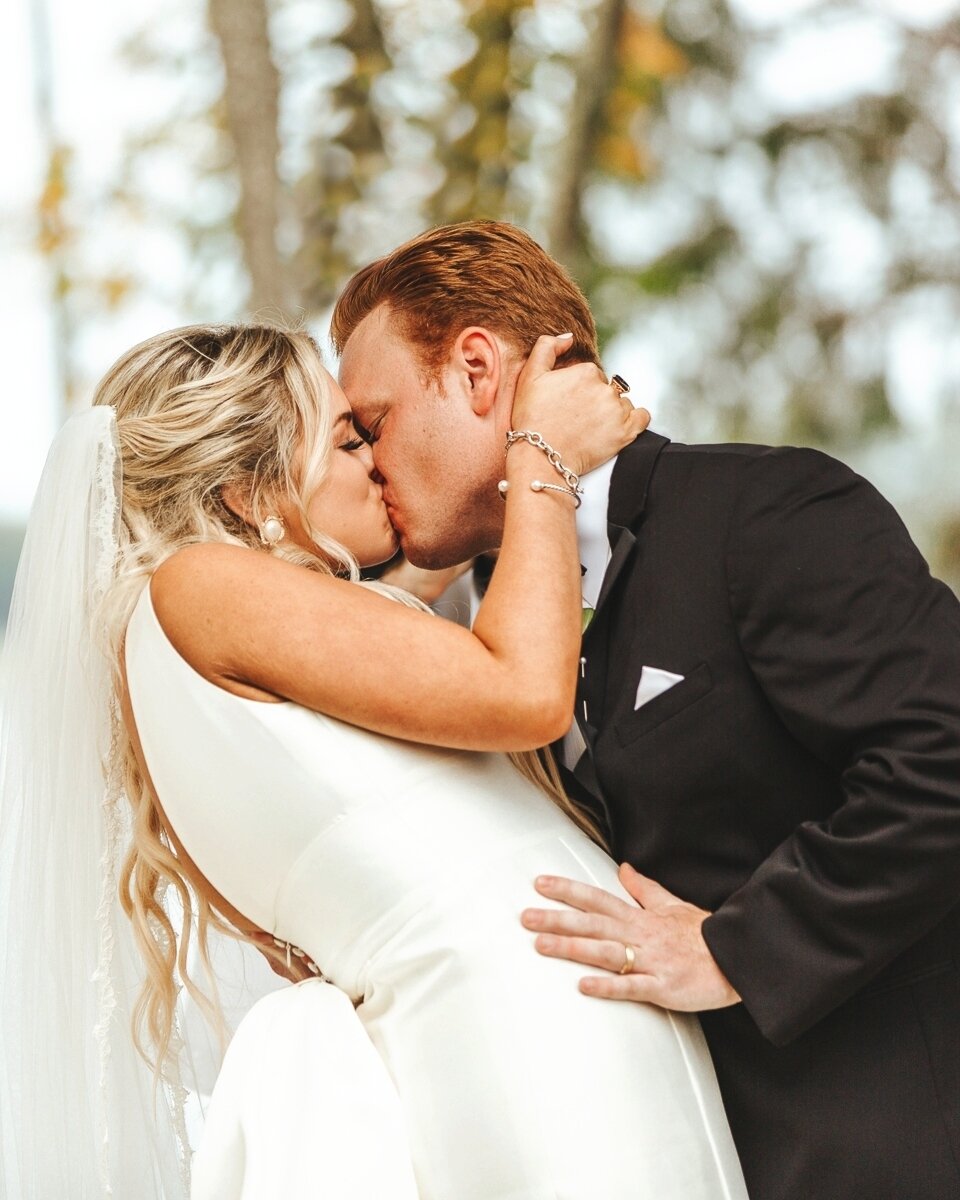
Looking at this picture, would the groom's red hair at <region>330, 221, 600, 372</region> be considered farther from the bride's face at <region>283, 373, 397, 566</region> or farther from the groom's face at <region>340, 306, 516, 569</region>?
the bride's face at <region>283, 373, 397, 566</region>

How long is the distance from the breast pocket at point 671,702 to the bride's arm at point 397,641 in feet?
0.45

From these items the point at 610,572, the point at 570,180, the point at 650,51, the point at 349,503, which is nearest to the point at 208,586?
the point at 349,503

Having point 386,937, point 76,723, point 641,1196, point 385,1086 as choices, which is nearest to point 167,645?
point 76,723

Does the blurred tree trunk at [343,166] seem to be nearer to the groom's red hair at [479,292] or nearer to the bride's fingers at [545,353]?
the groom's red hair at [479,292]

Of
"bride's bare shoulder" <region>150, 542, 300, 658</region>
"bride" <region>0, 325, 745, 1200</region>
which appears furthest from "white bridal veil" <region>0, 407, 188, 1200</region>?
"bride's bare shoulder" <region>150, 542, 300, 658</region>

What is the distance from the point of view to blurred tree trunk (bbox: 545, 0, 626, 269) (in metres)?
5.71

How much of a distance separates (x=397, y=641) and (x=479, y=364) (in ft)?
2.39

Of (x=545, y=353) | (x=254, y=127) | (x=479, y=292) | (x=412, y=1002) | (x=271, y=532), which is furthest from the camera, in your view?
(x=254, y=127)

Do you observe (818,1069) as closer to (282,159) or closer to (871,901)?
(871,901)

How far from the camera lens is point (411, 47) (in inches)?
223

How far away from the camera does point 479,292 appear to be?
2.45 m

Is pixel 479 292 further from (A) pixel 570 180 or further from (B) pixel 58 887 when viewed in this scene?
(A) pixel 570 180

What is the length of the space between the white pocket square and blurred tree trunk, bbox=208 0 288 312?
3903 mm

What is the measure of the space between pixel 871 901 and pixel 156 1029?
4.16ft
